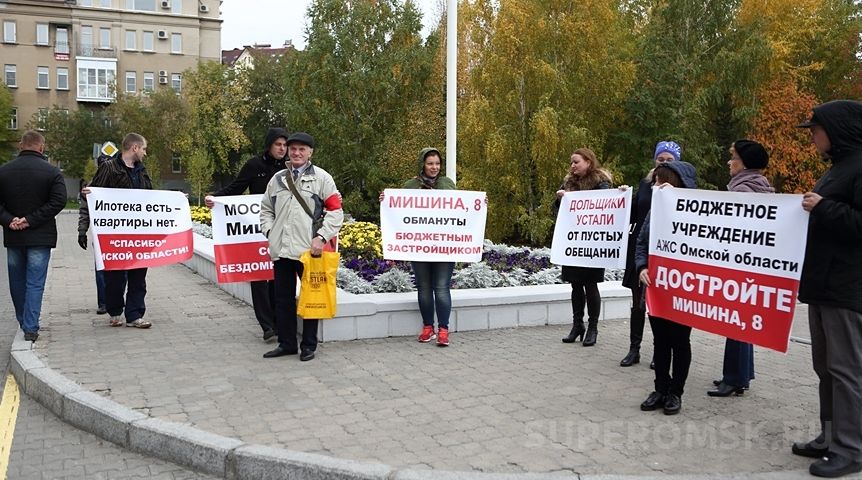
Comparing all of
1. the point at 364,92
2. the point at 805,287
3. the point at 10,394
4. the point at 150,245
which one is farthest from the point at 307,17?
the point at 805,287

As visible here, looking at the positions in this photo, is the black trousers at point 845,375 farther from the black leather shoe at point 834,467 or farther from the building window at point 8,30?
the building window at point 8,30

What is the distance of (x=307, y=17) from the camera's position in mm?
38562

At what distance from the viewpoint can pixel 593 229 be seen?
7852mm

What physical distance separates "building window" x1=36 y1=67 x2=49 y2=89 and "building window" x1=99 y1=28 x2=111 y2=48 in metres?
5.67

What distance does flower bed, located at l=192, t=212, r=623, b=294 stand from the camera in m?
9.20

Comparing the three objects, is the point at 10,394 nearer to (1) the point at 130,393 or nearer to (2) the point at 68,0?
(1) the point at 130,393

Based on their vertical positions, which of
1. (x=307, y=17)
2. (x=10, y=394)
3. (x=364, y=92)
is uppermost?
(x=307, y=17)

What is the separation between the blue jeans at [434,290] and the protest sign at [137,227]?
3.12 meters

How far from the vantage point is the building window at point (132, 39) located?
73.1m

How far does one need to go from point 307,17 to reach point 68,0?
146 ft

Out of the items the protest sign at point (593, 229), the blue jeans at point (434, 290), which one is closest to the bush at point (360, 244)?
the blue jeans at point (434, 290)

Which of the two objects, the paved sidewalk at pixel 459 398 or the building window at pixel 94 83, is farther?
the building window at pixel 94 83

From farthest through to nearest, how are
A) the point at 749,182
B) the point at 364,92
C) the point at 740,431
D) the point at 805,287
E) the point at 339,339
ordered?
the point at 364,92 → the point at 339,339 → the point at 749,182 → the point at 740,431 → the point at 805,287

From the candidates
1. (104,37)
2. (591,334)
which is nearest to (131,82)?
(104,37)
